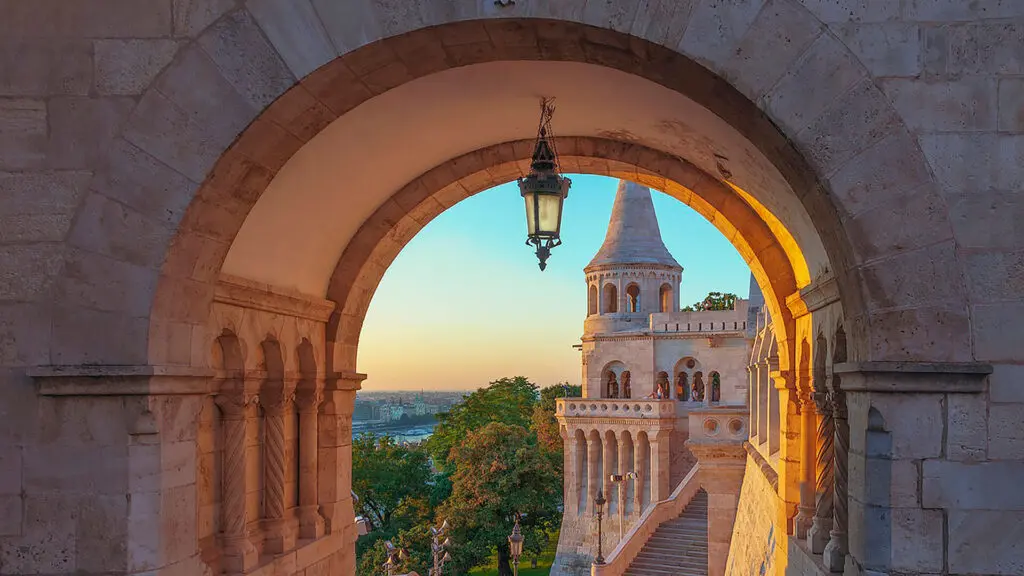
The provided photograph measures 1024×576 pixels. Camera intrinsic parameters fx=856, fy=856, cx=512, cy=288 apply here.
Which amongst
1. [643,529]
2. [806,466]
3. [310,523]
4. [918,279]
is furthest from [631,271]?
[918,279]

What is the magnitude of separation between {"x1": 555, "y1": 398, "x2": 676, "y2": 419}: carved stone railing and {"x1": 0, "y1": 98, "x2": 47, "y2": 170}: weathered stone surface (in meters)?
37.0

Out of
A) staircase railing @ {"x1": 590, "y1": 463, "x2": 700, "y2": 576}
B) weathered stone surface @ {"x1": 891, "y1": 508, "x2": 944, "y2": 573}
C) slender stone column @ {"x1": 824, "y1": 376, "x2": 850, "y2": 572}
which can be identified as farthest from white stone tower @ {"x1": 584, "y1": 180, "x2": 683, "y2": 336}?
weathered stone surface @ {"x1": 891, "y1": 508, "x2": 944, "y2": 573}

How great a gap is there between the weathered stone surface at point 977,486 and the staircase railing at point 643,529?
769 inches

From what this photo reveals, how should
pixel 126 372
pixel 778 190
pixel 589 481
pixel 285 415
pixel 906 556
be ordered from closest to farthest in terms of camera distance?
pixel 906 556 → pixel 126 372 → pixel 778 190 → pixel 285 415 → pixel 589 481

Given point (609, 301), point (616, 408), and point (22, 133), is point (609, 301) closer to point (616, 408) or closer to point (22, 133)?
point (616, 408)

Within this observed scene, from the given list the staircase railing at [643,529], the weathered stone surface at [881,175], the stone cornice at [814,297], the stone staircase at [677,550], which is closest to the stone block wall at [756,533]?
the stone cornice at [814,297]

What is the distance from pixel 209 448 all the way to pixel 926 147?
4839 mm

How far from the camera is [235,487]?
239 inches

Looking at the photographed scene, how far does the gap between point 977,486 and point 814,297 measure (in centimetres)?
219

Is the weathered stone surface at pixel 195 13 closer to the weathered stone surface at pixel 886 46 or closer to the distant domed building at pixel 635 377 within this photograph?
the weathered stone surface at pixel 886 46

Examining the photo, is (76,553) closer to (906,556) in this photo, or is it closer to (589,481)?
(906,556)

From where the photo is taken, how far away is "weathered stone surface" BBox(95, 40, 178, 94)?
4203 mm

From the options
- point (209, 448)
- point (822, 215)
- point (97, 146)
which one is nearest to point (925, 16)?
point (822, 215)

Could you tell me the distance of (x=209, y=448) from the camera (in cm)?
598
